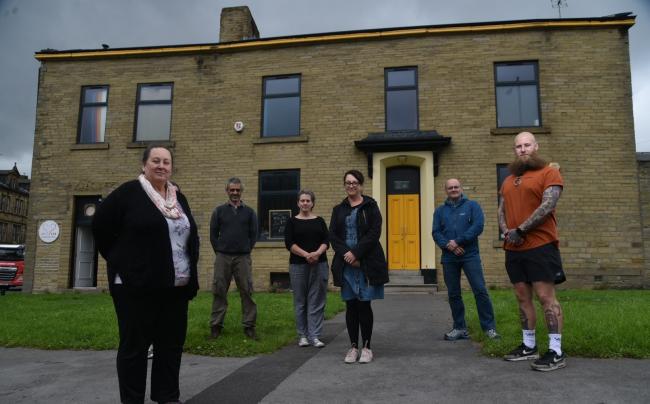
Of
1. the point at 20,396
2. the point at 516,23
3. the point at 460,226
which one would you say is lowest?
the point at 20,396

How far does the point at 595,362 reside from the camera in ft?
14.8

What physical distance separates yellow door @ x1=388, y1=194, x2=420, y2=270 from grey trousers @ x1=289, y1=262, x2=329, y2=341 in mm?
7435

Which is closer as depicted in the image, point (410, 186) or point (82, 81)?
point (410, 186)

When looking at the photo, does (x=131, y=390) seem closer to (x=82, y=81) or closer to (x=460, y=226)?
(x=460, y=226)

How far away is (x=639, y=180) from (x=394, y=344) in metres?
10.1

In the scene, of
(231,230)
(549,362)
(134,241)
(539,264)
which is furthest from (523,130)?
(134,241)

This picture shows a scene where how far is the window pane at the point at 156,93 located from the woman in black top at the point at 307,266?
1045cm

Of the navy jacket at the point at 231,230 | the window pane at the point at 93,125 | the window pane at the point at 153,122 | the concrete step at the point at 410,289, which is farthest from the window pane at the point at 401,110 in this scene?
the window pane at the point at 93,125

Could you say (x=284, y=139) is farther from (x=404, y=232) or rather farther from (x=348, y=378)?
(x=348, y=378)

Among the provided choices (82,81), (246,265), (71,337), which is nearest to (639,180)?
(246,265)

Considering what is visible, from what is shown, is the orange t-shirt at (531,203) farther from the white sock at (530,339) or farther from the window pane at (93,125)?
the window pane at (93,125)

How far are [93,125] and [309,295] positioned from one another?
474 inches

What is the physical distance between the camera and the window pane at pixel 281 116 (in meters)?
14.4

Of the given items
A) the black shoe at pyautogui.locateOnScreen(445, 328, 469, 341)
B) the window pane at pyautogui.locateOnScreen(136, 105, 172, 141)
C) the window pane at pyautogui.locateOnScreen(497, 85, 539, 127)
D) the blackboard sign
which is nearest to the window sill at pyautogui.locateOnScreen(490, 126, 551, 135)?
the window pane at pyautogui.locateOnScreen(497, 85, 539, 127)
